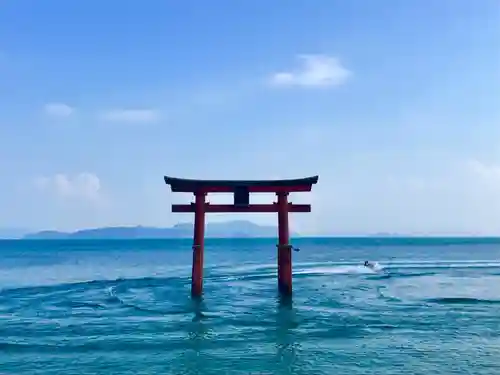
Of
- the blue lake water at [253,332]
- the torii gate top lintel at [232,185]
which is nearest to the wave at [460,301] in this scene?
the blue lake water at [253,332]

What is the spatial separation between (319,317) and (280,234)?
365 cm

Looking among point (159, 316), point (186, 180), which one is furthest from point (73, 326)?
point (186, 180)

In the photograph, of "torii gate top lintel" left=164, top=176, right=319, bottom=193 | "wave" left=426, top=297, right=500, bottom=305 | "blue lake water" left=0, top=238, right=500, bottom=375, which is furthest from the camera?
"wave" left=426, top=297, right=500, bottom=305

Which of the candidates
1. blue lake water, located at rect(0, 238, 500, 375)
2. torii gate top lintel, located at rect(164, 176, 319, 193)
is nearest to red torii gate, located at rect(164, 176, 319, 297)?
torii gate top lintel, located at rect(164, 176, 319, 193)

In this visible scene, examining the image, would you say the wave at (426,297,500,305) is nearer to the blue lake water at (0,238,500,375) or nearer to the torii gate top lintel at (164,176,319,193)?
the blue lake water at (0,238,500,375)

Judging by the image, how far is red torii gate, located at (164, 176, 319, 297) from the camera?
18.1 metres

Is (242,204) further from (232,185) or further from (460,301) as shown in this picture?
(460,301)

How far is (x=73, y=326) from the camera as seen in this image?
1521cm

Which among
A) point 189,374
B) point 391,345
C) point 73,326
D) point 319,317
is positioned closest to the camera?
point 189,374

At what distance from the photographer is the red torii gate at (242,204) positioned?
18.1 metres

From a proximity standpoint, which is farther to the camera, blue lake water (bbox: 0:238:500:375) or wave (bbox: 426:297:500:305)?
wave (bbox: 426:297:500:305)

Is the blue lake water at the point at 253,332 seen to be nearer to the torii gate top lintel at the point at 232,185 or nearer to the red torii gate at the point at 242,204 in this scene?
the red torii gate at the point at 242,204

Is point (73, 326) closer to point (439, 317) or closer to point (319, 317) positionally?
point (319, 317)

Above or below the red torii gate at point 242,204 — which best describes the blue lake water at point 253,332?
below
